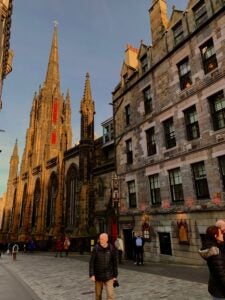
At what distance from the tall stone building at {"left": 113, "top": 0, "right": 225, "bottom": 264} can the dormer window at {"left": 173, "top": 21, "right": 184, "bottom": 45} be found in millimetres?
58

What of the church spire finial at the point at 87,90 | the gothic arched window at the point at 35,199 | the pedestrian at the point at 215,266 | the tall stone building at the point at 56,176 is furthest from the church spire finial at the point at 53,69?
the pedestrian at the point at 215,266

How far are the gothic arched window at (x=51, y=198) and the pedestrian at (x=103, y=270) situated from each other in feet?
103

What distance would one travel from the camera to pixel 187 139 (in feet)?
45.9

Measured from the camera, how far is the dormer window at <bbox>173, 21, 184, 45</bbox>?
51.2 ft

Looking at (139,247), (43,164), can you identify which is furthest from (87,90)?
(139,247)

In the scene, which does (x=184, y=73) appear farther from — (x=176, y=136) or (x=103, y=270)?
(x=103, y=270)

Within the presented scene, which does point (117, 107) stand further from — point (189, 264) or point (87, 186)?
point (189, 264)

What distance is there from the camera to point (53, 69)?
60.6m

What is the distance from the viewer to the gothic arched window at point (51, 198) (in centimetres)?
3591

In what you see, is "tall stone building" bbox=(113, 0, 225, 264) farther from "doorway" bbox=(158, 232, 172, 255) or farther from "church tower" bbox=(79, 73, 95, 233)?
"church tower" bbox=(79, 73, 95, 233)

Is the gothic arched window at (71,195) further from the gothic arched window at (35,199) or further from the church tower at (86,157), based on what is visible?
the gothic arched window at (35,199)

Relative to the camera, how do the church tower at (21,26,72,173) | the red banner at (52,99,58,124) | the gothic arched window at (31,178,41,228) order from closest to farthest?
the gothic arched window at (31,178,41,228), the church tower at (21,26,72,173), the red banner at (52,99,58,124)

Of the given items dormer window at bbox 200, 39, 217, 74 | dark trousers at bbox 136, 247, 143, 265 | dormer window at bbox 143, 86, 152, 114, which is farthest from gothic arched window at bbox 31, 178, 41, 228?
dormer window at bbox 200, 39, 217, 74

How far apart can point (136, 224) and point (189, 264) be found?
5.00 meters
